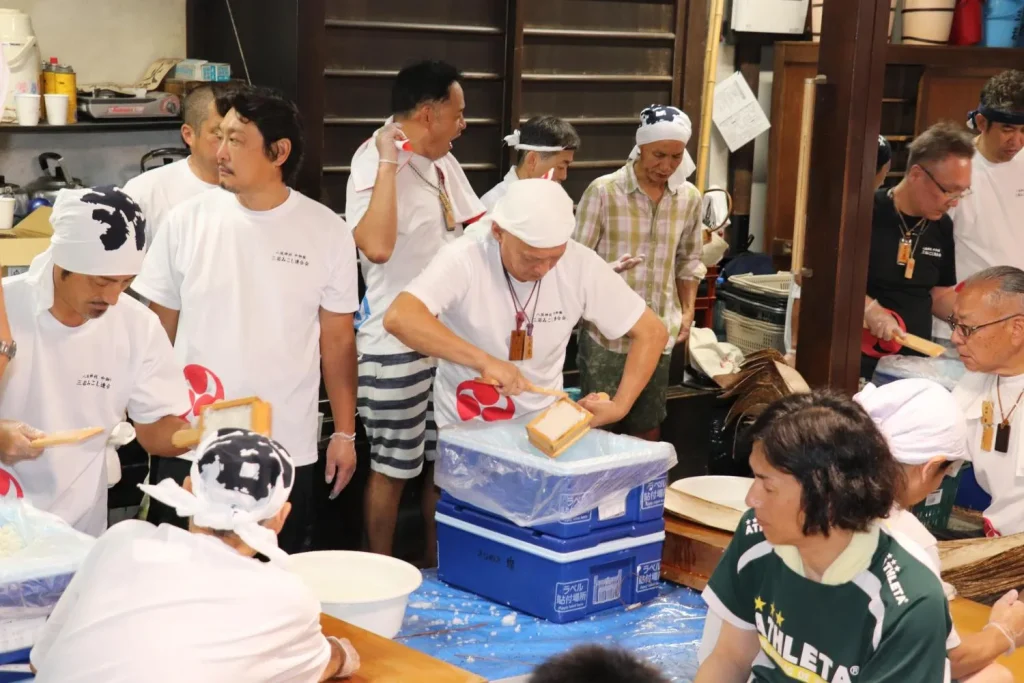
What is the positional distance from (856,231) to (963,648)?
2.43m

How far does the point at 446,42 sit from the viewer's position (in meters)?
6.04

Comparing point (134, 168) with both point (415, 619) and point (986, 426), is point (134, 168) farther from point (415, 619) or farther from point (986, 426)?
point (986, 426)

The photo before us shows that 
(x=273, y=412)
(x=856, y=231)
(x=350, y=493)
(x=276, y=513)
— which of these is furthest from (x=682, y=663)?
(x=350, y=493)

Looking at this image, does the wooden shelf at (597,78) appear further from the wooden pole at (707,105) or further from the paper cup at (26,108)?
the paper cup at (26,108)

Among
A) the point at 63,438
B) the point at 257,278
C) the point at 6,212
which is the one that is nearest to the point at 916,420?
the point at 63,438

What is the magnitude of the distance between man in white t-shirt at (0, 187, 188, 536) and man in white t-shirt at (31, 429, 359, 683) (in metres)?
0.76

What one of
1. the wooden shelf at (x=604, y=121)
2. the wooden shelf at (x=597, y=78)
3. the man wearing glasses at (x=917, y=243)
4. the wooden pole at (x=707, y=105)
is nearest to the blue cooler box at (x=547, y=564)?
the man wearing glasses at (x=917, y=243)

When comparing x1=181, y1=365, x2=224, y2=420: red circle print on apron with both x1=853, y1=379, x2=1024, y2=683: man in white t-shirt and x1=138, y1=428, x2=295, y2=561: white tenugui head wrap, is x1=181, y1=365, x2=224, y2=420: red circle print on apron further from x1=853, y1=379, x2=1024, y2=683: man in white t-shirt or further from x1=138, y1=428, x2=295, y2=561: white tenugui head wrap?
x1=853, y1=379, x2=1024, y2=683: man in white t-shirt

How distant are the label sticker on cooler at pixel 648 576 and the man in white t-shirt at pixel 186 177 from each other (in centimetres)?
204

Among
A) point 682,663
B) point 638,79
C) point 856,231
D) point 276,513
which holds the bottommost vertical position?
point 682,663

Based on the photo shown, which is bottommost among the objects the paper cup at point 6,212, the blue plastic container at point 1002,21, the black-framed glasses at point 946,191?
the paper cup at point 6,212

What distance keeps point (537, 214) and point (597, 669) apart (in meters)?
2.07

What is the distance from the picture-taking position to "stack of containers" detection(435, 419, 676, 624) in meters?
3.01

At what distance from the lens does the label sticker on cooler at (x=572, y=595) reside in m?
2.99
